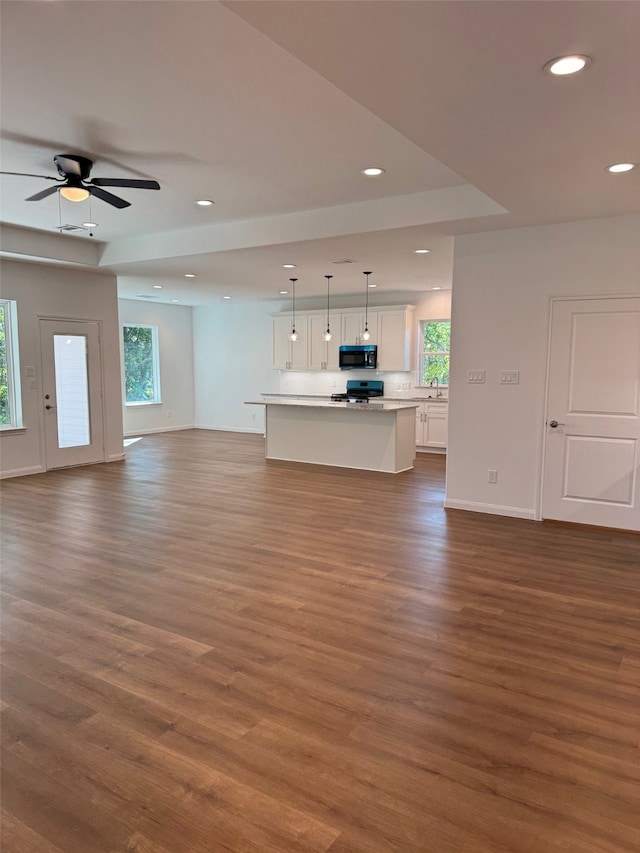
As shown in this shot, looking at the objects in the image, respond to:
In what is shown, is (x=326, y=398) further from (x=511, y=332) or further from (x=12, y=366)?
(x=511, y=332)

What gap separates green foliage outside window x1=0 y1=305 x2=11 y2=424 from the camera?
676cm

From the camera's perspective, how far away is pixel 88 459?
7727 millimetres

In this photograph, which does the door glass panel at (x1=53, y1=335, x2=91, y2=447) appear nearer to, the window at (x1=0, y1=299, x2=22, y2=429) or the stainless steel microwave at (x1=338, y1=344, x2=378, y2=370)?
the window at (x1=0, y1=299, x2=22, y2=429)

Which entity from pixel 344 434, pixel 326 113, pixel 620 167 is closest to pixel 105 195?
pixel 326 113

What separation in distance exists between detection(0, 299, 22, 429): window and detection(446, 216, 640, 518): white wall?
5313 mm

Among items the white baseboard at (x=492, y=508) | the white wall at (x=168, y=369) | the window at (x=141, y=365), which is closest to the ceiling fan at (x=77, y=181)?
the white baseboard at (x=492, y=508)

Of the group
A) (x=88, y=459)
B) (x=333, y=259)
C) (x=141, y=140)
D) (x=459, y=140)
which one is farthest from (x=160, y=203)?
(x=88, y=459)

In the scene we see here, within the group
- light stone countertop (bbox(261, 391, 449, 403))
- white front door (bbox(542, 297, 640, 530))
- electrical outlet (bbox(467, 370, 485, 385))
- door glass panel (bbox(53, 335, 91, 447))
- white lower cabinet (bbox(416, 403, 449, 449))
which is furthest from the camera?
light stone countertop (bbox(261, 391, 449, 403))

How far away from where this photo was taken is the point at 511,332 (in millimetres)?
5043

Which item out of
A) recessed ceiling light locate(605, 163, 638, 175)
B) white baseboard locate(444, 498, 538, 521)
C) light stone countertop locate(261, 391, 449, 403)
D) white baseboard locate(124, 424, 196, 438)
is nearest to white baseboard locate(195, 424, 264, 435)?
white baseboard locate(124, 424, 196, 438)

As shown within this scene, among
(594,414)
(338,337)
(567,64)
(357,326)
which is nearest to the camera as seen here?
(567,64)

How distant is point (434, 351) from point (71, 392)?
5.69 metres

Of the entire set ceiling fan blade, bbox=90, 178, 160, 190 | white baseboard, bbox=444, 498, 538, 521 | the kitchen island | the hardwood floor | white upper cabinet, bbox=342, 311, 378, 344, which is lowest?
the hardwood floor

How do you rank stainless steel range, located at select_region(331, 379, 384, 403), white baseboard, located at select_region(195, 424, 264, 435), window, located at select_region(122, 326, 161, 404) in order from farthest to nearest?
1. white baseboard, located at select_region(195, 424, 264, 435)
2. window, located at select_region(122, 326, 161, 404)
3. stainless steel range, located at select_region(331, 379, 384, 403)
